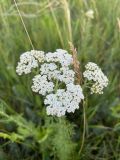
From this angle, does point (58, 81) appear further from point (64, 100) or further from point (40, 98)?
point (40, 98)

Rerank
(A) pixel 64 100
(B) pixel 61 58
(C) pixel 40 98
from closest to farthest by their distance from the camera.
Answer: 1. (A) pixel 64 100
2. (B) pixel 61 58
3. (C) pixel 40 98

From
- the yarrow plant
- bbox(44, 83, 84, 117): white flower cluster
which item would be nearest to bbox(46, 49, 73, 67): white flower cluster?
the yarrow plant

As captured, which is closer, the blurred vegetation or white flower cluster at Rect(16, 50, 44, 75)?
white flower cluster at Rect(16, 50, 44, 75)

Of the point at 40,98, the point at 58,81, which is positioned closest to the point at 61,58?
the point at 58,81

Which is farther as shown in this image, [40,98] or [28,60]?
[40,98]

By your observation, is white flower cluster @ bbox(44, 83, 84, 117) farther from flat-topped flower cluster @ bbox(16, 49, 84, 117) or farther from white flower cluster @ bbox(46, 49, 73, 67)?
white flower cluster @ bbox(46, 49, 73, 67)

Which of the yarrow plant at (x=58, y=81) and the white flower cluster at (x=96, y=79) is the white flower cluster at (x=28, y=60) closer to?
the yarrow plant at (x=58, y=81)

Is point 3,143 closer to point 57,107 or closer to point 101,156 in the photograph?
point 101,156
